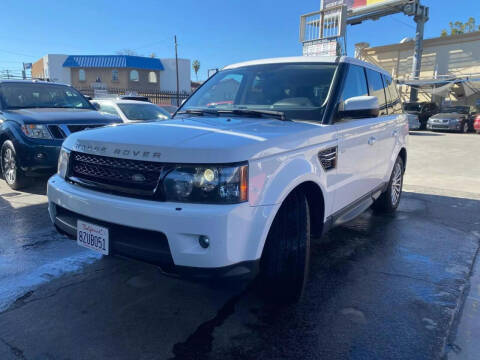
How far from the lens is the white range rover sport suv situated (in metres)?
2.08

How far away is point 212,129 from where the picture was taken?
2.53 meters

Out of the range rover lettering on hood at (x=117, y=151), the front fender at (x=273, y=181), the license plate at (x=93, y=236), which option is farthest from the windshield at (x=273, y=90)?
the license plate at (x=93, y=236)

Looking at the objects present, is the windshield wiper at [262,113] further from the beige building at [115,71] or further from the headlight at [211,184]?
the beige building at [115,71]

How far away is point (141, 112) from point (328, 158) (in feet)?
22.8

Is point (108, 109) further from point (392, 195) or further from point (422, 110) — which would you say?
point (422, 110)

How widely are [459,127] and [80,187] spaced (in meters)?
23.3

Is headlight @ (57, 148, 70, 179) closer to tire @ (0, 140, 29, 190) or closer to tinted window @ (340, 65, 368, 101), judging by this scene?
tinted window @ (340, 65, 368, 101)

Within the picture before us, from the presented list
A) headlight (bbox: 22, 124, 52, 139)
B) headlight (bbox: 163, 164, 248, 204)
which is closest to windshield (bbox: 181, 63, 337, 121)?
headlight (bbox: 163, 164, 248, 204)

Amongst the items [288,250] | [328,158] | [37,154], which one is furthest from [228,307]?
[37,154]

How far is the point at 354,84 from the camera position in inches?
143

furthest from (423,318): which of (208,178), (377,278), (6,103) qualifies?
(6,103)

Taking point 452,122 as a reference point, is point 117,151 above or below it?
above

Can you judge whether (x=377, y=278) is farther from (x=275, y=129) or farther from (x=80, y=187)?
(x=80, y=187)

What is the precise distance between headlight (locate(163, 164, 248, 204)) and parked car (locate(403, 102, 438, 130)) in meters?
24.0
